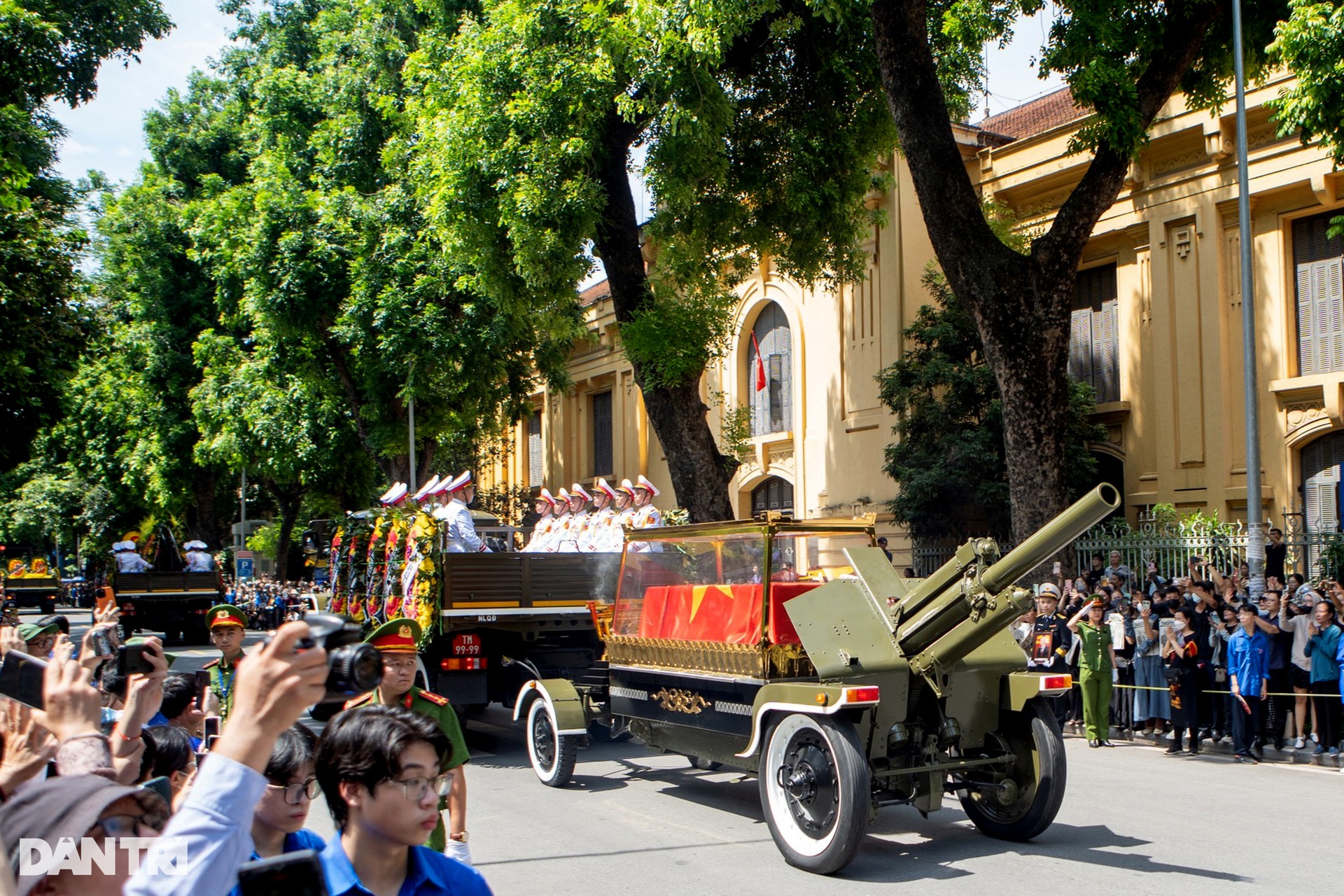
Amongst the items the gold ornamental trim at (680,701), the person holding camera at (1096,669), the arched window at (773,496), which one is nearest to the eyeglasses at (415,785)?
the gold ornamental trim at (680,701)

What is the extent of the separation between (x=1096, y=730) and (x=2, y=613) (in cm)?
1434

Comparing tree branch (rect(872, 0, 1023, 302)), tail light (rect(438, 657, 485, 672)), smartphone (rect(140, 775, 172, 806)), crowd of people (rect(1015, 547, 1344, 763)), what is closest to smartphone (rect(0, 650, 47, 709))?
smartphone (rect(140, 775, 172, 806))

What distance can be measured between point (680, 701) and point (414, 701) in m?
4.50

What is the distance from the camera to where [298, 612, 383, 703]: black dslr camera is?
2.13 metres

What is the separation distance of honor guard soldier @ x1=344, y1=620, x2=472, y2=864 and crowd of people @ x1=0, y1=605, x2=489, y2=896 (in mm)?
1163

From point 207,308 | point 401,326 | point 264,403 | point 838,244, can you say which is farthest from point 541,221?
point 207,308

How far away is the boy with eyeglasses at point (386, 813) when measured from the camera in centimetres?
289

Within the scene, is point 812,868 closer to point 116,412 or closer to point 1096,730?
point 1096,730

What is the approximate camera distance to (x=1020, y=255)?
1603 cm

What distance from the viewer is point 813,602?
8.96 meters

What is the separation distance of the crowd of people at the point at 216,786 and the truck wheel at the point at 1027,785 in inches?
244

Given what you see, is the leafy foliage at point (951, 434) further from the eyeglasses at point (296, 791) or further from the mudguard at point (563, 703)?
the eyeglasses at point (296, 791)

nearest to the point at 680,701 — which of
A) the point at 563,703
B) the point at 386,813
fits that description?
the point at 563,703

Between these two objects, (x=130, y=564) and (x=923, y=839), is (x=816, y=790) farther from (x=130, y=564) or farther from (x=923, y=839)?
(x=130, y=564)
